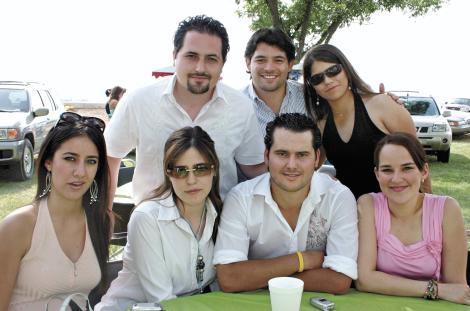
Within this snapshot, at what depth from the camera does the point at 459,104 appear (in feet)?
73.9

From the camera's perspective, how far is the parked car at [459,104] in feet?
71.8

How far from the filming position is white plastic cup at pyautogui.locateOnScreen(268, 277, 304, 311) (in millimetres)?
1785

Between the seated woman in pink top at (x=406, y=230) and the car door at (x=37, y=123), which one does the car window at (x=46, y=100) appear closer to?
the car door at (x=37, y=123)

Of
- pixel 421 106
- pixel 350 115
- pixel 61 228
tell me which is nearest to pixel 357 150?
pixel 350 115

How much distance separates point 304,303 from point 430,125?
36.2ft

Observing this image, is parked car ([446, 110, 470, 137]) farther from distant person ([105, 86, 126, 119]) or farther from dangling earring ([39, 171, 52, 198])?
dangling earring ([39, 171, 52, 198])

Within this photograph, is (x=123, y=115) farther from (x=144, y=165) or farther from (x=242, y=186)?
(x=242, y=186)

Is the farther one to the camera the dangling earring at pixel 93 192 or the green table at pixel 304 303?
the dangling earring at pixel 93 192

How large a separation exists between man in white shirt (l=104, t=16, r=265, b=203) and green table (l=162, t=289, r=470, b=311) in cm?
118

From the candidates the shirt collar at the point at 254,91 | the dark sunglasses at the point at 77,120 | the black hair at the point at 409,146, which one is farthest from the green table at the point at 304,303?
the shirt collar at the point at 254,91

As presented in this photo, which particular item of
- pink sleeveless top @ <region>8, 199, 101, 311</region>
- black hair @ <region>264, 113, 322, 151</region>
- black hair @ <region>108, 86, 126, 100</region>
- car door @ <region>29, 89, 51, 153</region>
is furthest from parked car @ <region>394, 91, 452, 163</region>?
pink sleeveless top @ <region>8, 199, 101, 311</region>

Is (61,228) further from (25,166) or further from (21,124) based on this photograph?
(25,166)

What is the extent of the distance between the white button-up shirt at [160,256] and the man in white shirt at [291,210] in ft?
0.43

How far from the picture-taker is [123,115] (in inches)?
129
